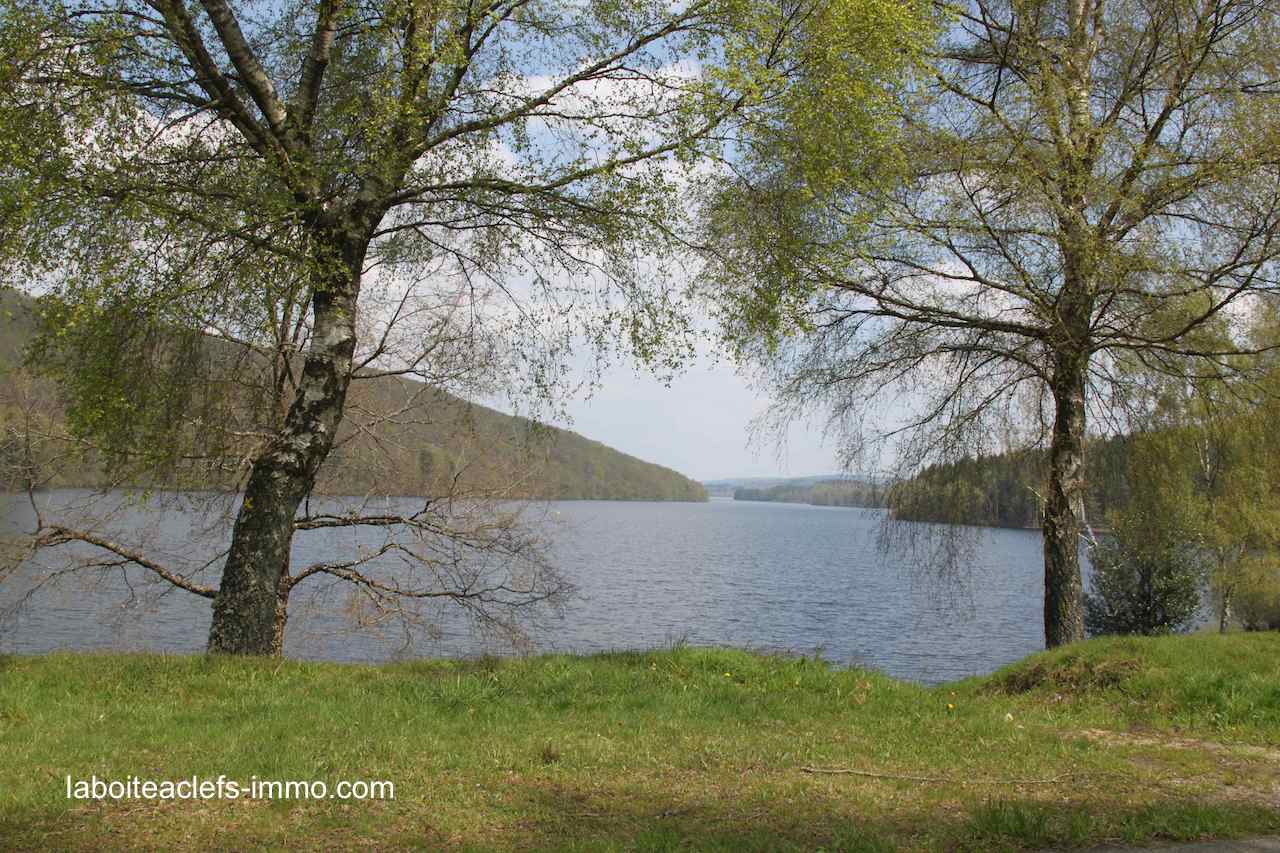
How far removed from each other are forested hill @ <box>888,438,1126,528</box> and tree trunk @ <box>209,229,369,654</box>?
30.9 feet

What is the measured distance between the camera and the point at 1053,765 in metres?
6.70

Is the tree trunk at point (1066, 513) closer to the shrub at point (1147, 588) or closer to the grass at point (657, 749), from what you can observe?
the grass at point (657, 749)

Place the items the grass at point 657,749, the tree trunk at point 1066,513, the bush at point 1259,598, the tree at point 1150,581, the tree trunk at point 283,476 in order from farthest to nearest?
the bush at point 1259,598
the tree at point 1150,581
the tree trunk at point 1066,513
the tree trunk at point 283,476
the grass at point 657,749

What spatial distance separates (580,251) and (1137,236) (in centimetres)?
772

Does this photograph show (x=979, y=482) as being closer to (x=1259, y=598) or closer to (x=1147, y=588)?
(x=1147, y=588)

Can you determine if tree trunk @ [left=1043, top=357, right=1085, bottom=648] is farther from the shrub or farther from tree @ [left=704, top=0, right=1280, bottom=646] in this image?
the shrub

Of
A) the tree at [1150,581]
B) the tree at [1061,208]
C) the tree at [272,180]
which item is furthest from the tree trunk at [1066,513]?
the tree at [1150,581]

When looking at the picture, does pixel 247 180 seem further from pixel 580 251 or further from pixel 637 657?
pixel 637 657

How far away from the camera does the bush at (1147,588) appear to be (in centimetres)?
2984

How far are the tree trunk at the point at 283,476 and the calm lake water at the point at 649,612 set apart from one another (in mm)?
2680

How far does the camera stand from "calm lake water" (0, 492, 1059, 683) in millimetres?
17500

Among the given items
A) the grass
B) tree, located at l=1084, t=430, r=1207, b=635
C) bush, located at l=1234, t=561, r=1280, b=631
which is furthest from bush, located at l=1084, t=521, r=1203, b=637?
the grass

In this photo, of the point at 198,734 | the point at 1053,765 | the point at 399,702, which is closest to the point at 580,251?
the point at 399,702

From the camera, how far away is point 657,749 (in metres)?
6.83
